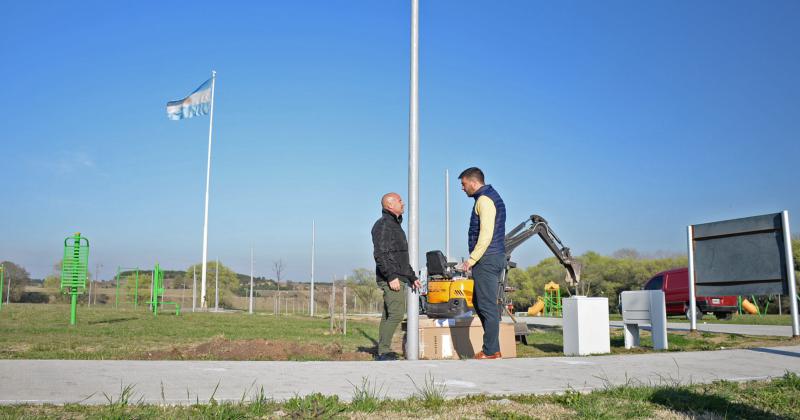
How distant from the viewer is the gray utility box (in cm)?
904

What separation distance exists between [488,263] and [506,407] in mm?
3299

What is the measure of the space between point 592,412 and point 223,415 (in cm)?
196

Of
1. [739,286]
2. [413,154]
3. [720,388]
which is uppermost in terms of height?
[413,154]

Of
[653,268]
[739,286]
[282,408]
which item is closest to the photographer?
[282,408]

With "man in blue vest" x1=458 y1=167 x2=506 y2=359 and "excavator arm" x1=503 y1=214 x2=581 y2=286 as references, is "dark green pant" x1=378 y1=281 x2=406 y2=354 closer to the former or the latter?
"man in blue vest" x1=458 y1=167 x2=506 y2=359

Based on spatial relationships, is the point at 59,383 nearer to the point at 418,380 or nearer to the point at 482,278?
the point at 418,380

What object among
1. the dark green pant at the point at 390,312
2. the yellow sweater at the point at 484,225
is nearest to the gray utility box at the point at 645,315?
the yellow sweater at the point at 484,225

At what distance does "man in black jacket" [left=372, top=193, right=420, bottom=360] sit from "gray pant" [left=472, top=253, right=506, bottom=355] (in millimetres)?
787

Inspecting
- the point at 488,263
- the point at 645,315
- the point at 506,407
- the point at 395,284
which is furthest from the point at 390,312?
the point at 645,315

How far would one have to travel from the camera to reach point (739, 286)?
10836 millimetres

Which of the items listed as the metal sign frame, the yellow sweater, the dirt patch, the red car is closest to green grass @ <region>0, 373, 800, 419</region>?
the yellow sweater

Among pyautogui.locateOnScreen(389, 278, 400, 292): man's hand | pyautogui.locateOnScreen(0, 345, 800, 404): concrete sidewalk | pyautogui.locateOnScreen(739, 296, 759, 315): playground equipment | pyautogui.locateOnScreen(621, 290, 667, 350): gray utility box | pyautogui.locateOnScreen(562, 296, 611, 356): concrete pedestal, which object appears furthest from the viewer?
pyautogui.locateOnScreen(739, 296, 759, 315): playground equipment

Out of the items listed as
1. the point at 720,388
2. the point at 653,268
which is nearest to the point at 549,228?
the point at 720,388

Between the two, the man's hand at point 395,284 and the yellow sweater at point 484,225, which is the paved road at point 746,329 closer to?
the yellow sweater at point 484,225
